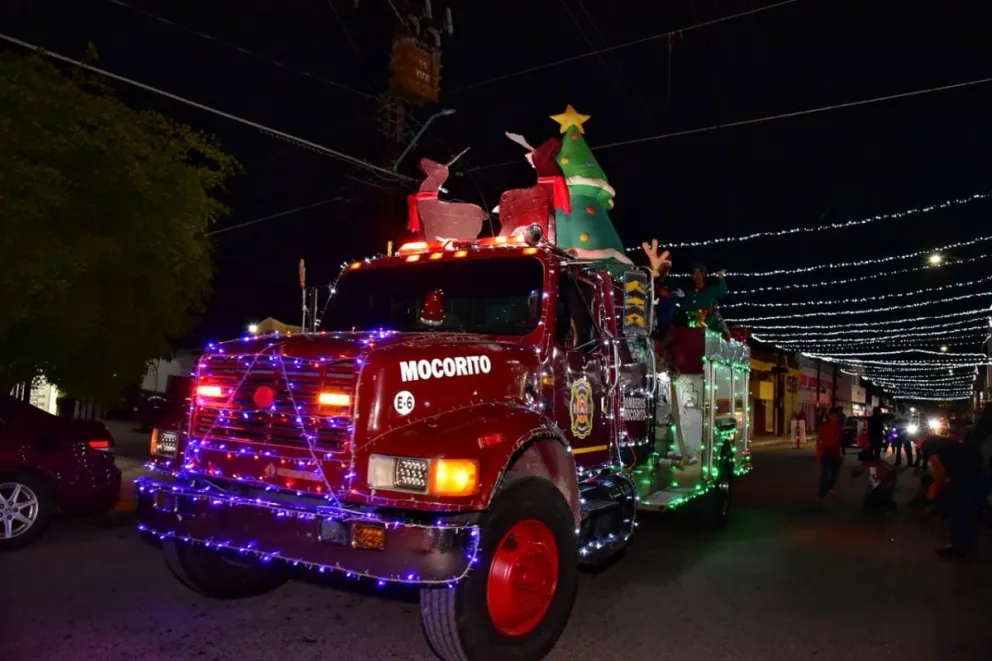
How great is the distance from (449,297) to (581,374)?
1.14 meters

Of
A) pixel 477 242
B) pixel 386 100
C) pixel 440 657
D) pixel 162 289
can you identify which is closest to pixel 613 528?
pixel 440 657

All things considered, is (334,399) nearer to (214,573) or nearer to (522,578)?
(522,578)

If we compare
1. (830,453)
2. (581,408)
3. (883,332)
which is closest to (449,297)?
(581,408)

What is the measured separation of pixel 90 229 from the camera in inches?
372

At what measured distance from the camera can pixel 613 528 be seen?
6117mm

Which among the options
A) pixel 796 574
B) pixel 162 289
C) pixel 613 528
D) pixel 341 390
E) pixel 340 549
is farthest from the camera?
pixel 162 289

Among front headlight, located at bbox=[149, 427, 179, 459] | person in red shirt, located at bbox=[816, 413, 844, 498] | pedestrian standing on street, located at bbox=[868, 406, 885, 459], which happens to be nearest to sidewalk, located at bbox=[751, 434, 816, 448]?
pedestrian standing on street, located at bbox=[868, 406, 885, 459]

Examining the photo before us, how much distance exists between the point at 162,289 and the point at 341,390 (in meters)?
6.48

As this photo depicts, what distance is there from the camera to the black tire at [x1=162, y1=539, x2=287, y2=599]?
18.4 ft

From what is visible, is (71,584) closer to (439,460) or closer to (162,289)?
(439,460)

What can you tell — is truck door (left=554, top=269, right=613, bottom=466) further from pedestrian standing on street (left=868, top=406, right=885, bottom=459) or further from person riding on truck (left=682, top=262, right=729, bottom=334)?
pedestrian standing on street (left=868, top=406, right=885, bottom=459)

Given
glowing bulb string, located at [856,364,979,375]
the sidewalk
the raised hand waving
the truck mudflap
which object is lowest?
the sidewalk

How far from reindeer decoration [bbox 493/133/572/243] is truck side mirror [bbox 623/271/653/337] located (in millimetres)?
1073

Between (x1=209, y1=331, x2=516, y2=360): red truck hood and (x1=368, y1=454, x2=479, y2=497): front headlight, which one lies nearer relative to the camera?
(x1=368, y1=454, x2=479, y2=497): front headlight
